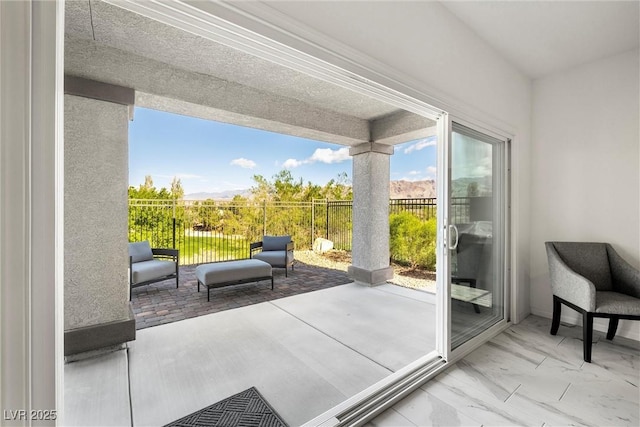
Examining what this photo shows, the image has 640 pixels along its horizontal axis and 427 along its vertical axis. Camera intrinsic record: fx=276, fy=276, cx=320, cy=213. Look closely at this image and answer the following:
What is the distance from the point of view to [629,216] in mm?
2738

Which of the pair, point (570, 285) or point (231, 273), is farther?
point (231, 273)

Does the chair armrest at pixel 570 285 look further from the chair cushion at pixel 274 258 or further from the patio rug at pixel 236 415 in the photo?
the chair cushion at pixel 274 258

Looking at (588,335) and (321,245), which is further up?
(321,245)

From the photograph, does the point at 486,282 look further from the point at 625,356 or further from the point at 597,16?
the point at 597,16

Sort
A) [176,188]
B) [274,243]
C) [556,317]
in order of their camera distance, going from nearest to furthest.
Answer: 1. [556,317]
2. [274,243]
3. [176,188]

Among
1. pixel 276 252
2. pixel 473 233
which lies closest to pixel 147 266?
pixel 276 252

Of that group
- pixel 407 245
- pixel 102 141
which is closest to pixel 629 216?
pixel 407 245

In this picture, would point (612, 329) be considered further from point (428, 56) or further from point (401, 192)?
point (401, 192)

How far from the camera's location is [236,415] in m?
1.75

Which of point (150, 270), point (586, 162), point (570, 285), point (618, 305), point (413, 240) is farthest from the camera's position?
point (413, 240)

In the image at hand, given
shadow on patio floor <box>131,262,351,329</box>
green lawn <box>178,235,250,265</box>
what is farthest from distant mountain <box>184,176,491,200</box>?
shadow on patio floor <box>131,262,351,329</box>

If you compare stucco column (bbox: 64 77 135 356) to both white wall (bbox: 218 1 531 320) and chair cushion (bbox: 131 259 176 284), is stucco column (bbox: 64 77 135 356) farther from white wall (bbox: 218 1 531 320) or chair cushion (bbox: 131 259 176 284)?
white wall (bbox: 218 1 531 320)

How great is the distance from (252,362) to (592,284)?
293cm

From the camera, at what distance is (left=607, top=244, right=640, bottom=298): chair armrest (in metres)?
2.52
